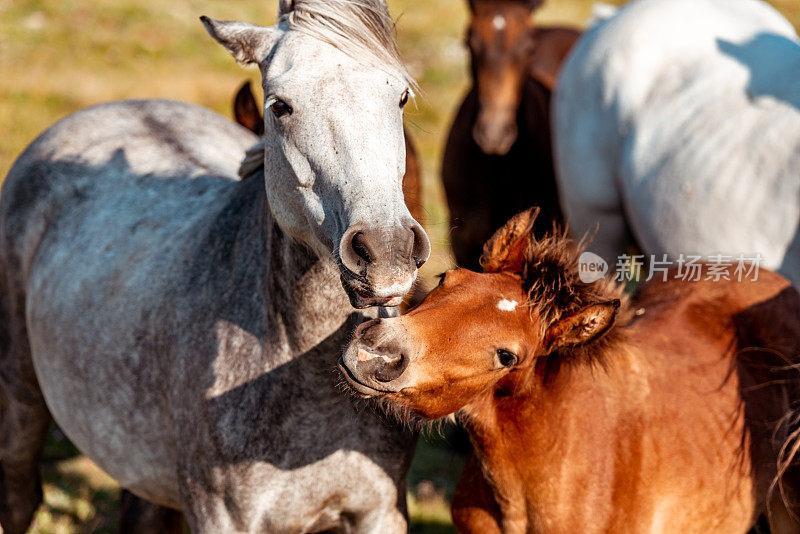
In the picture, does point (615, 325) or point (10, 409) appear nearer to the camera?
point (615, 325)

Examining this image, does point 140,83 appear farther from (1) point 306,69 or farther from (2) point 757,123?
(1) point 306,69

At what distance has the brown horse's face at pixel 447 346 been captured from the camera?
2037mm

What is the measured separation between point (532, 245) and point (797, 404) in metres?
1.39

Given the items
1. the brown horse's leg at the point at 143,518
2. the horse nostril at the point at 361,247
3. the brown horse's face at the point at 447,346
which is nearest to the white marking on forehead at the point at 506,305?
the brown horse's face at the point at 447,346

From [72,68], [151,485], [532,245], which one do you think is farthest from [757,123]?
[72,68]

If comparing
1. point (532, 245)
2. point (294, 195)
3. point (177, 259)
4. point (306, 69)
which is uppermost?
point (306, 69)

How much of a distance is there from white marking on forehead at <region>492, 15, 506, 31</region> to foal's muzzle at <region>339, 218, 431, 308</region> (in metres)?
4.39

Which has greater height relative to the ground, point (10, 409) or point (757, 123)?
point (757, 123)

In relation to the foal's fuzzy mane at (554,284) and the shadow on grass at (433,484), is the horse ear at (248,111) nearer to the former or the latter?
the shadow on grass at (433,484)

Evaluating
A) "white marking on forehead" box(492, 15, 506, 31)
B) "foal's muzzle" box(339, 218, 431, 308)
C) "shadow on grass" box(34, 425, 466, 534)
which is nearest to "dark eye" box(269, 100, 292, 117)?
"foal's muzzle" box(339, 218, 431, 308)

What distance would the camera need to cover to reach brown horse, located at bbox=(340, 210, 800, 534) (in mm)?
A: 2188

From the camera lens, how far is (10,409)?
3.73m

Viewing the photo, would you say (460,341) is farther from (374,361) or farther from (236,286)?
(236,286)

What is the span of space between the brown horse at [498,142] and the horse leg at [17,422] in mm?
3100
